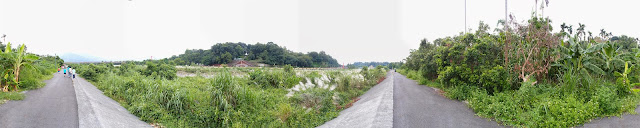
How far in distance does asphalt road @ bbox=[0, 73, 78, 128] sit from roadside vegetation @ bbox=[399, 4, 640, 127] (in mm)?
11584

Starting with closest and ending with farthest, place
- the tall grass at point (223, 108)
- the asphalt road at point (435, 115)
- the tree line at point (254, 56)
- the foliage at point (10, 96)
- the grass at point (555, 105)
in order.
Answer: the grass at point (555, 105)
the asphalt road at point (435, 115)
the tall grass at point (223, 108)
the foliage at point (10, 96)
the tree line at point (254, 56)

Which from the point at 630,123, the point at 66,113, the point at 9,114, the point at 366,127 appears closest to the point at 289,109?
the point at 366,127

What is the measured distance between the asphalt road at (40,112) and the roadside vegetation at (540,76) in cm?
1158

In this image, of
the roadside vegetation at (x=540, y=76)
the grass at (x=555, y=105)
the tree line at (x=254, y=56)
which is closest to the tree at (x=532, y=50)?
the roadside vegetation at (x=540, y=76)

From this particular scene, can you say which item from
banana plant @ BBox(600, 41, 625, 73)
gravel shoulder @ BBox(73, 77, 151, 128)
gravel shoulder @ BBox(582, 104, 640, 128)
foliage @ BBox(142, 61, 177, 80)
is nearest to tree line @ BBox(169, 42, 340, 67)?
foliage @ BBox(142, 61, 177, 80)

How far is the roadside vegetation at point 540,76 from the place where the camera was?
727 centimetres

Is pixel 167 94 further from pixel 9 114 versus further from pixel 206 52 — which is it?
pixel 206 52

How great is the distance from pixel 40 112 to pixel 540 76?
1608cm

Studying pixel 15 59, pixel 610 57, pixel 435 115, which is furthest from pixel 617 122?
pixel 15 59

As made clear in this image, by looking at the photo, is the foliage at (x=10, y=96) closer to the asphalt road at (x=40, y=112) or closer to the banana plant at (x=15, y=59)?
the asphalt road at (x=40, y=112)

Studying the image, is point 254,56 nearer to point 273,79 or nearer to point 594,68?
point 273,79

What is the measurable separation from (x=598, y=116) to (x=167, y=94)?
1228 centimetres

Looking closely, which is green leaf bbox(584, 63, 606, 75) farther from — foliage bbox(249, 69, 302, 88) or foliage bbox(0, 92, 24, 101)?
→ foliage bbox(0, 92, 24, 101)

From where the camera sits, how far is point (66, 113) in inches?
347
